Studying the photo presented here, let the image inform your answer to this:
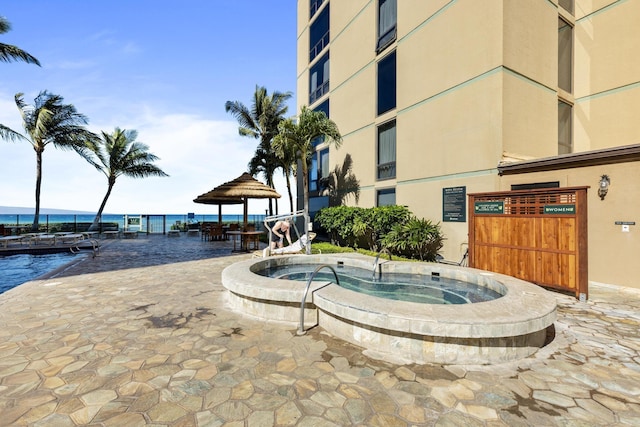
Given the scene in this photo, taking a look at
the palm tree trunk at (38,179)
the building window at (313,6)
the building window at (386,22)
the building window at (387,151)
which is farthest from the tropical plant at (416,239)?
the palm tree trunk at (38,179)

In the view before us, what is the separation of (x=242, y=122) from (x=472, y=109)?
18869mm

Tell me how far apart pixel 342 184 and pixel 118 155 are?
65.1 ft

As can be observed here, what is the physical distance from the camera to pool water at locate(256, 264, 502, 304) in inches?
222

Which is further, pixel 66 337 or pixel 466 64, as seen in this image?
pixel 466 64

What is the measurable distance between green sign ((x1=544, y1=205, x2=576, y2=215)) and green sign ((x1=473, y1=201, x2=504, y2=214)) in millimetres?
969

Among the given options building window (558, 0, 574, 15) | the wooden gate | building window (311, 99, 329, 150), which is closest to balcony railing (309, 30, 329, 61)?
building window (311, 99, 329, 150)

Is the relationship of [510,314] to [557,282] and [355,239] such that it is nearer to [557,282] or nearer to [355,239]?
[557,282]

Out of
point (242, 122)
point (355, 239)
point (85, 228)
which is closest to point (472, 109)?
point (355, 239)

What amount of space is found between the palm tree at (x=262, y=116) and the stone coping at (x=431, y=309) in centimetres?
1984

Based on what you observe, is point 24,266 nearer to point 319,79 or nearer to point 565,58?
point 319,79

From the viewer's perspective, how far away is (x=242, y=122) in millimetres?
23969

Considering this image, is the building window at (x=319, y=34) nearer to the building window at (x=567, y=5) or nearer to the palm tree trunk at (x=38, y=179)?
the building window at (x=567, y=5)

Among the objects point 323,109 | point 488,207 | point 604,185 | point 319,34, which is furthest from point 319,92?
point 604,185

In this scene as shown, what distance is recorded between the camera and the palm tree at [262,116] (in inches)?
920
